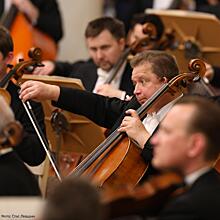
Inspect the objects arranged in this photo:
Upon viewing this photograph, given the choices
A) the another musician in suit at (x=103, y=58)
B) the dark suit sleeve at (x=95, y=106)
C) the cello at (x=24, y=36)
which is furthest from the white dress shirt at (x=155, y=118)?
the cello at (x=24, y=36)

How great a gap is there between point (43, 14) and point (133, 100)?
2.50 m

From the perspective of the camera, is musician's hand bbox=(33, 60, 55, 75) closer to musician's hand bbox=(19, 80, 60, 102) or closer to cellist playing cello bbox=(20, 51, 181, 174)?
cellist playing cello bbox=(20, 51, 181, 174)

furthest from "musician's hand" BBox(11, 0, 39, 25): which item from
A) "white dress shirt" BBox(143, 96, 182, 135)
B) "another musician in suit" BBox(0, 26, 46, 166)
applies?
"white dress shirt" BBox(143, 96, 182, 135)

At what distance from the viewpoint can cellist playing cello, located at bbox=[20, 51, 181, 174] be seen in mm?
4453

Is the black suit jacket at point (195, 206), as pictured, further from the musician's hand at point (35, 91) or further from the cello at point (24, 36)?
the cello at point (24, 36)

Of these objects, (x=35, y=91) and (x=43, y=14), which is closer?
(x=35, y=91)

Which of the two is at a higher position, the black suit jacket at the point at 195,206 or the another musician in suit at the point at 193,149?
the another musician in suit at the point at 193,149

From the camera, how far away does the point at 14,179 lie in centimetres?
363

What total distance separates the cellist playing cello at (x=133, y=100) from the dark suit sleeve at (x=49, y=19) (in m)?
2.25

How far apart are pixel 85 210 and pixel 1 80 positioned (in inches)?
71.7

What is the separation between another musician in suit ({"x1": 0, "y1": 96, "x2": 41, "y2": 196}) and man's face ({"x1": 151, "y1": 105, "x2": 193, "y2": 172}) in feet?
1.77

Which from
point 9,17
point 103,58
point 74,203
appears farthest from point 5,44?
point 9,17

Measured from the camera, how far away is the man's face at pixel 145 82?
463cm

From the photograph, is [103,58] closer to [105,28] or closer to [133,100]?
[105,28]
